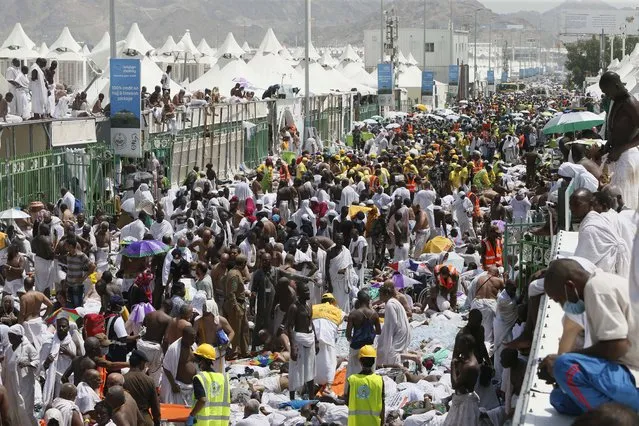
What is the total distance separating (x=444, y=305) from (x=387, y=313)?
3111mm

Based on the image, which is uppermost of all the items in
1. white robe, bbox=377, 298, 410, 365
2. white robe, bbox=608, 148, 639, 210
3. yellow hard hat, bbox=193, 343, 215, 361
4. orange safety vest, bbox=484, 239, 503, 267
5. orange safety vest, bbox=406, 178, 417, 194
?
white robe, bbox=608, 148, 639, 210

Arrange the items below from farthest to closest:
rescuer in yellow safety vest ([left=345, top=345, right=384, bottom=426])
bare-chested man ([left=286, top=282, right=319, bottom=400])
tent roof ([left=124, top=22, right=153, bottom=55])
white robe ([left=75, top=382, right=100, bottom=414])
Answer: tent roof ([left=124, top=22, right=153, bottom=55]) < bare-chested man ([left=286, top=282, right=319, bottom=400]) < white robe ([left=75, top=382, right=100, bottom=414]) < rescuer in yellow safety vest ([left=345, top=345, right=384, bottom=426])

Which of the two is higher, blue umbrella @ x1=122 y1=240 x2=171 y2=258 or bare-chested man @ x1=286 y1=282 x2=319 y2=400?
blue umbrella @ x1=122 y1=240 x2=171 y2=258

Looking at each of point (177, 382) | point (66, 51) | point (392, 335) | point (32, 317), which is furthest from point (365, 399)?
point (66, 51)

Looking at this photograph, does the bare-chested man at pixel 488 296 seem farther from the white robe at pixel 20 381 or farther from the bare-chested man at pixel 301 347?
the white robe at pixel 20 381

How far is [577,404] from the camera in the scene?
5504 mm

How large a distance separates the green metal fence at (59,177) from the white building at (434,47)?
88.5m

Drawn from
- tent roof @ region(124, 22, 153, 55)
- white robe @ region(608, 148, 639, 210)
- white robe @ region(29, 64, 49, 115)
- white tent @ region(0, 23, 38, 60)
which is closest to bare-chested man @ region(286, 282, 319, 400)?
white robe @ region(608, 148, 639, 210)

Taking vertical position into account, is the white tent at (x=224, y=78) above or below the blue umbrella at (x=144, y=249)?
above

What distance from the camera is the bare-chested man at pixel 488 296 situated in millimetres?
12500

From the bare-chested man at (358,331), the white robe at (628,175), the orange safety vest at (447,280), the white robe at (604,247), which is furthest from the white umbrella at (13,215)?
the white robe at (604,247)

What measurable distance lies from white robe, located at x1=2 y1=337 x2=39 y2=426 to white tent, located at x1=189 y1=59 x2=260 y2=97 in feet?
95.6

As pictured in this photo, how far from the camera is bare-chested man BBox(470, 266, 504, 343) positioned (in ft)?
41.0

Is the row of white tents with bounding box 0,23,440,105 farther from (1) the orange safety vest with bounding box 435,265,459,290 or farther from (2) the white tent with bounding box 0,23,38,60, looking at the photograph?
(1) the orange safety vest with bounding box 435,265,459,290
